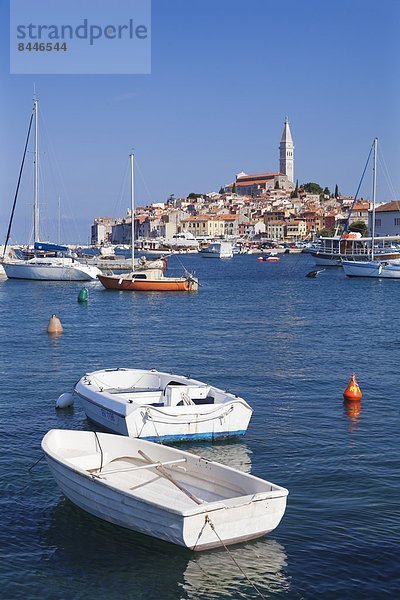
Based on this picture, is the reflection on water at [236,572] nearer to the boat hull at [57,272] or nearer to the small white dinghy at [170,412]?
the small white dinghy at [170,412]

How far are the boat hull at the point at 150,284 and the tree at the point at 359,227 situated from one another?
10817 cm

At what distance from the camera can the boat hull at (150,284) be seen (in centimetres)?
5112

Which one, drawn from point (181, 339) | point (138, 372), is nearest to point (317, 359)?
point (181, 339)

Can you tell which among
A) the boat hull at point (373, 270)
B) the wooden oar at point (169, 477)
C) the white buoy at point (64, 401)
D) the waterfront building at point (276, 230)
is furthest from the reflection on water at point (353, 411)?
the waterfront building at point (276, 230)

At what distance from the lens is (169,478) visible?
10.8 metres

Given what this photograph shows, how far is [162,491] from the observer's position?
10.6m

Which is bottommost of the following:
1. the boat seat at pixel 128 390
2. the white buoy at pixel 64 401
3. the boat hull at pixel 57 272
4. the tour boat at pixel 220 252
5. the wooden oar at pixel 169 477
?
the white buoy at pixel 64 401

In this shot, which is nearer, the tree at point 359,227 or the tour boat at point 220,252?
the tour boat at point 220,252

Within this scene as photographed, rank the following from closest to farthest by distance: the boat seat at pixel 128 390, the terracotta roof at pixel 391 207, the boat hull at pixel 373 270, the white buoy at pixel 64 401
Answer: the boat seat at pixel 128 390
the white buoy at pixel 64 401
the boat hull at pixel 373 270
the terracotta roof at pixel 391 207

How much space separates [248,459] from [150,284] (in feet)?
124

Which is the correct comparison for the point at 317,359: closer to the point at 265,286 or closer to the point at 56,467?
the point at 56,467

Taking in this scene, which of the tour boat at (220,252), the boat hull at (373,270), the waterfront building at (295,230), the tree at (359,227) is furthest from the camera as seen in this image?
the waterfront building at (295,230)

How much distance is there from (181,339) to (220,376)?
876 cm

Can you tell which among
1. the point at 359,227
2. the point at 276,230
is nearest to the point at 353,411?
the point at 359,227
